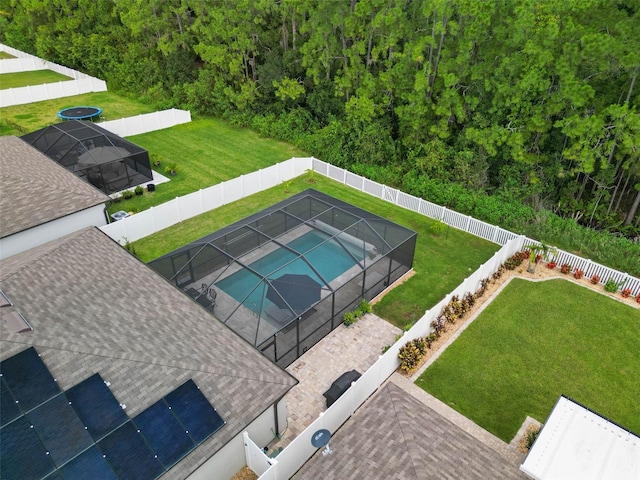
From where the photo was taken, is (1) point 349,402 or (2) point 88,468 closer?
(2) point 88,468

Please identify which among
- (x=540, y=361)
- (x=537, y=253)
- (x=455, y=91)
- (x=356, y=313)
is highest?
(x=455, y=91)

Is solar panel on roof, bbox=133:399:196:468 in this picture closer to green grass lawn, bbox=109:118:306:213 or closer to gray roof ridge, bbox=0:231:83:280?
gray roof ridge, bbox=0:231:83:280

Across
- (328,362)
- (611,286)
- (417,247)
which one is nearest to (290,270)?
(328,362)

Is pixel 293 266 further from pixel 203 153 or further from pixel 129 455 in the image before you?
pixel 203 153

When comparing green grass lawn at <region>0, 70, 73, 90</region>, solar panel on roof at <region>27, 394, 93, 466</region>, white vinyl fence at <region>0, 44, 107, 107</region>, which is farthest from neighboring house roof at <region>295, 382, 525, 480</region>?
green grass lawn at <region>0, 70, 73, 90</region>

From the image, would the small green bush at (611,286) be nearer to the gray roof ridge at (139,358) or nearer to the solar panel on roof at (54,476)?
the gray roof ridge at (139,358)

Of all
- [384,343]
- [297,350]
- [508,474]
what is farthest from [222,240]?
[508,474]

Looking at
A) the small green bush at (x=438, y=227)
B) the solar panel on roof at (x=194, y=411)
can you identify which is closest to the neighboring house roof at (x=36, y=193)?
the solar panel on roof at (x=194, y=411)
